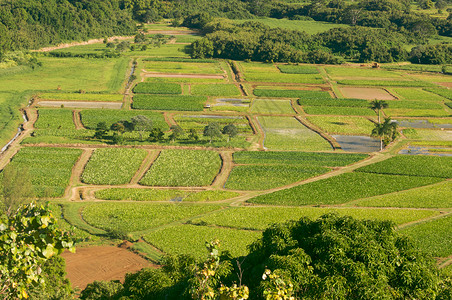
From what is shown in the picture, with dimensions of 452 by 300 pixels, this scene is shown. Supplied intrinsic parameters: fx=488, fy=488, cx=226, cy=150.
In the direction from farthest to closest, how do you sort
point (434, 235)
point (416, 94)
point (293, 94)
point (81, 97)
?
1. point (416, 94)
2. point (293, 94)
3. point (81, 97)
4. point (434, 235)

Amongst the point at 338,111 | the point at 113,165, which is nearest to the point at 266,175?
the point at 113,165

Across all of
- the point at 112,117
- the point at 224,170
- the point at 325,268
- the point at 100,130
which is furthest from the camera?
the point at 112,117

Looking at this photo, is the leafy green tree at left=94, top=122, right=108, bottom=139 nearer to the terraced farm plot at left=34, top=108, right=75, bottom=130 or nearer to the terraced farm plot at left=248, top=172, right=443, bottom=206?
the terraced farm plot at left=34, top=108, right=75, bottom=130

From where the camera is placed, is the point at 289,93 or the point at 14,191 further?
the point at 289,93

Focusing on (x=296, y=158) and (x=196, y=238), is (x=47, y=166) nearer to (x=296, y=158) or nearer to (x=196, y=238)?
(x=196, y=238)

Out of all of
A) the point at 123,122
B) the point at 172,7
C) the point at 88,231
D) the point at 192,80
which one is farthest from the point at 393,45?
the point at 88,231

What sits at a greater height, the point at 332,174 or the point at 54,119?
the point at 332,174

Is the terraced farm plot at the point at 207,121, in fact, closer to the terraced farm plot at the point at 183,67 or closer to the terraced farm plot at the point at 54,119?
the terraced farm plot at the point at 54,119

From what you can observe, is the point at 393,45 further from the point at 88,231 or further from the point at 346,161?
the point at 88,231
